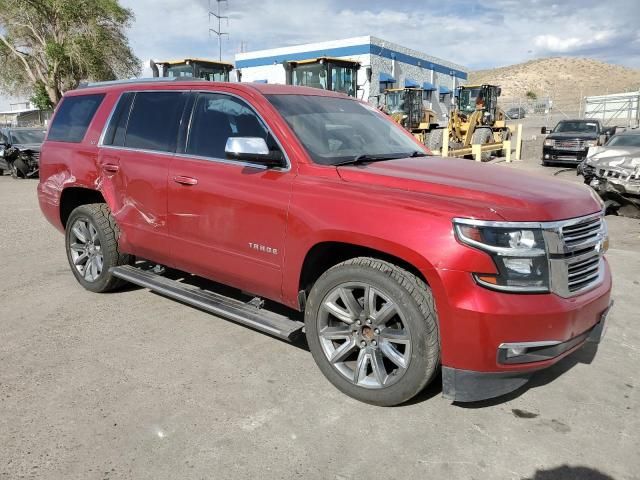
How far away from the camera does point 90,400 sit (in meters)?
3.30

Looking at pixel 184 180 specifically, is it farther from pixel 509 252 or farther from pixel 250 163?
pixel 509 252

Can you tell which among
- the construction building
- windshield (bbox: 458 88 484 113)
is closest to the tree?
the construction building

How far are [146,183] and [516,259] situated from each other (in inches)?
119

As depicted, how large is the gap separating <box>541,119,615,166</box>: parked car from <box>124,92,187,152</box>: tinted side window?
53.4ft

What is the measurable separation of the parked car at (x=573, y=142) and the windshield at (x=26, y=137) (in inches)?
676

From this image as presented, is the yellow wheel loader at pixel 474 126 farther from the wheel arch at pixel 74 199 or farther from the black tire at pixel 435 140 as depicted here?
the wheel arch at pixel 74 199

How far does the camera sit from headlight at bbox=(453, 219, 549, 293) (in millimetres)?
2738

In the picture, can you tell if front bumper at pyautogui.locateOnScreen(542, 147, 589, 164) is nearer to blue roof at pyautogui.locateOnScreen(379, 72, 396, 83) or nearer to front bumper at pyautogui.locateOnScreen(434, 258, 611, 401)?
front bumper at pyautogui.locateOnScreen(434, 258, 611, 401)

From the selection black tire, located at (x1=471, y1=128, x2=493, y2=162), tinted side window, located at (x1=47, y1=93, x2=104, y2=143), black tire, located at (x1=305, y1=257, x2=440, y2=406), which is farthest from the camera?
black tire, located at (x1=471, y1=128, x2=493, y2=162)

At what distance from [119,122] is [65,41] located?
106 feet

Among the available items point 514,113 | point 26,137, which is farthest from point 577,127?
point 514,113

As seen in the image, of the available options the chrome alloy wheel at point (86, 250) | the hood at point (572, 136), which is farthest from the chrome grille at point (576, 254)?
the hood at point (572, 136)

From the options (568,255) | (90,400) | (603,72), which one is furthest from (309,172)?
(603,72)

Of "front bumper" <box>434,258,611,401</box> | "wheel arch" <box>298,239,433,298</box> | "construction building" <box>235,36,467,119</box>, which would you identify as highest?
"construction building" <box>235,36,467,119</box>
